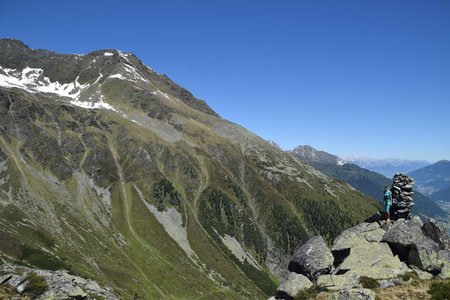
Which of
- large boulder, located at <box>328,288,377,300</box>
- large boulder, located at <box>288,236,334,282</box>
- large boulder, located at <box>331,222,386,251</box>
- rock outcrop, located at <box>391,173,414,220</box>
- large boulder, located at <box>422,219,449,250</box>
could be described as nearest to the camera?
large boulder, located at <box>328,288,377,300</box>

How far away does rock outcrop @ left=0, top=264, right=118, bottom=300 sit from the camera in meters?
37.0

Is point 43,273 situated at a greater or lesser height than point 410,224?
lesser

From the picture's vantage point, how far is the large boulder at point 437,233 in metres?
40.0

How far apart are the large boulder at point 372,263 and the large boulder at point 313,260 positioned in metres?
1.37

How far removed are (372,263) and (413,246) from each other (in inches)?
174

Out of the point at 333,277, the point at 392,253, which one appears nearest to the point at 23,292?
the point at 333,277

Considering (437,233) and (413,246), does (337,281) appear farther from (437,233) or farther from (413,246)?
(437,233)

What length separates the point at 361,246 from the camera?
39719mm

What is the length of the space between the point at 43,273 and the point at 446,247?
147ft

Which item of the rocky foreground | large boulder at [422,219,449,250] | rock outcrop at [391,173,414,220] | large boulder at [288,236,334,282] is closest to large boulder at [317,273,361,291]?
the rocky foreground

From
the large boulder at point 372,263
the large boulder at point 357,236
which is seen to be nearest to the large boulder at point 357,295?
the large boulder at point 372,263

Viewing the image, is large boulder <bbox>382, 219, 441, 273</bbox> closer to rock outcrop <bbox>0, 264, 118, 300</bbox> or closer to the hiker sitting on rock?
the hiker sitting on rock

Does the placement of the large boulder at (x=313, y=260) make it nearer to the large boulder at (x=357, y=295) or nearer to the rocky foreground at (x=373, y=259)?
the rocky foreground at (x=373, y=259)

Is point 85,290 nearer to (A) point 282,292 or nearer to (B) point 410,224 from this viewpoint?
(A) point 282,292
